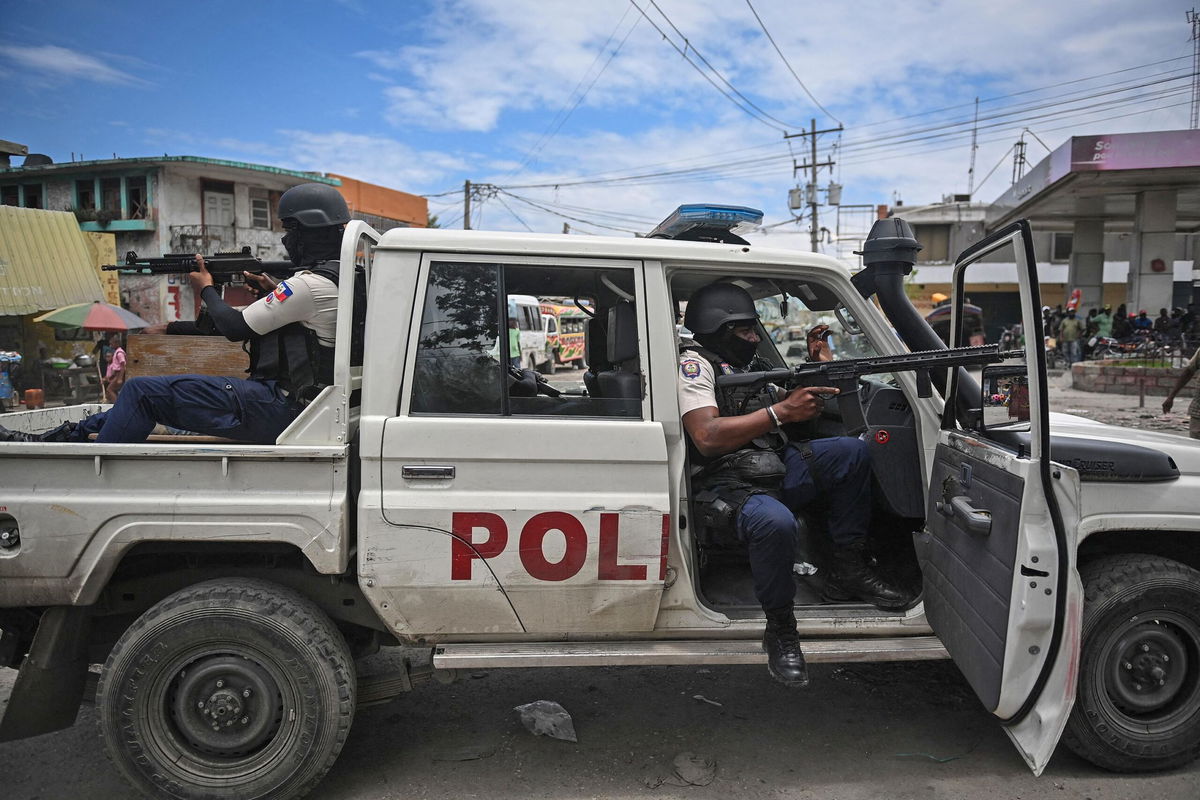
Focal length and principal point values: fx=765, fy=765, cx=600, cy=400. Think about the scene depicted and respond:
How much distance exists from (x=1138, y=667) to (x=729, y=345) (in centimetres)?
195

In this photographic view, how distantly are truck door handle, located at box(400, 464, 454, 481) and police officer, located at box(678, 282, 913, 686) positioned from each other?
2.99 feet

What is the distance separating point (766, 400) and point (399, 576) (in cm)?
Result: 164

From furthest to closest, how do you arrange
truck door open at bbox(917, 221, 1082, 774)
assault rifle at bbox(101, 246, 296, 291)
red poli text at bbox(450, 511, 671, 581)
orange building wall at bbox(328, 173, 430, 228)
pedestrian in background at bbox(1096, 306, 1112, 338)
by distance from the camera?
1. orange building wall at bbox(328, 173, 430, 228)
2. pedestrian in background at bbox(1096, 306, 1112, 338)
3. assault rifle at bbox(101, 246, 296, 291)
4. red poli text at bbox(450, 511, 671, 581)
5. truck door open at bbox(917, 221, 1082, 774)

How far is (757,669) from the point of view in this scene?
393 centimetres

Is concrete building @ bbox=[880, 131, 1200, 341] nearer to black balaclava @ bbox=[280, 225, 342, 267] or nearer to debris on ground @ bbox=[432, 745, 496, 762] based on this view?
black balaclava @ bbox=[280, 225, 342, 267]

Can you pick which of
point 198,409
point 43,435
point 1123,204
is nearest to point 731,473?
point 198,409

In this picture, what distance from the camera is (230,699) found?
2682 mm

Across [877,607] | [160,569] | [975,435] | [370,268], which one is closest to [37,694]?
[160,569]

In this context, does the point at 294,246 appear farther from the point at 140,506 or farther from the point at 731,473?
the point at 731,473

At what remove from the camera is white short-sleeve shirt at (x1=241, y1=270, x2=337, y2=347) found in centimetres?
301

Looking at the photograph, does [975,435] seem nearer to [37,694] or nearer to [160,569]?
[160,569]

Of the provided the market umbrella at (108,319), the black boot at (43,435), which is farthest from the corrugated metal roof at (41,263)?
the black boot at (43,435)

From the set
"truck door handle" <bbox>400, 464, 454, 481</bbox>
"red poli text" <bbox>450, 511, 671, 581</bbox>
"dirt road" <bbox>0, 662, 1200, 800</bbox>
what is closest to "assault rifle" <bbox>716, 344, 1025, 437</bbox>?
"red poli text" <bbox>450, 511, 671, 581</bbox>

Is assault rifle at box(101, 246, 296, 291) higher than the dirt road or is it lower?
higher
